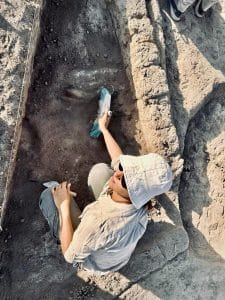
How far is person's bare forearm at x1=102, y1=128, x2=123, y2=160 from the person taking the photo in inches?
202

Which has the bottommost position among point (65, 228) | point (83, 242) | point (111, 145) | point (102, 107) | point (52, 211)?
point (83, 242)

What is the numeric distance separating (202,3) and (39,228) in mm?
3202

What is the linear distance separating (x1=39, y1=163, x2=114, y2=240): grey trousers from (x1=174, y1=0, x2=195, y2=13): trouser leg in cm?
200

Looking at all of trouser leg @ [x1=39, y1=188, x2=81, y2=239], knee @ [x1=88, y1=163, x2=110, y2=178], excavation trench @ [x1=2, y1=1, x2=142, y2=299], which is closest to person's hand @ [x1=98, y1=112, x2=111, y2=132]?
excavation trench @ [x1=2, y1=1, x2=142, y2=299]

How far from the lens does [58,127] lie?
5320 mm

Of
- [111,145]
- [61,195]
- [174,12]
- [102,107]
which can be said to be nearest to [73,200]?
[61,195]

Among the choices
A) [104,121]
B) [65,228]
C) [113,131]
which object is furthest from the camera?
[113,131]

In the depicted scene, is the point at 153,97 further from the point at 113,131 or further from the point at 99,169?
the point at 99,169

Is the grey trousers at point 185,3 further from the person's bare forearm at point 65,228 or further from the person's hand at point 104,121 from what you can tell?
the person's bare forearm at point 65,228

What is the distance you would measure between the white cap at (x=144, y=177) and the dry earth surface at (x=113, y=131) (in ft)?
3.60

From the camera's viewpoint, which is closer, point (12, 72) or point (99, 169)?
point (12, 72)

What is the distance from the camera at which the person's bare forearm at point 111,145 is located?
16.9 ft

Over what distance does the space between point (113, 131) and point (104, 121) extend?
9.3 inches

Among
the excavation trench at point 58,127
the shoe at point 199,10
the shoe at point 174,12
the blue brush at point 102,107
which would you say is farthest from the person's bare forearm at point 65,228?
the shoe at point 199,10
